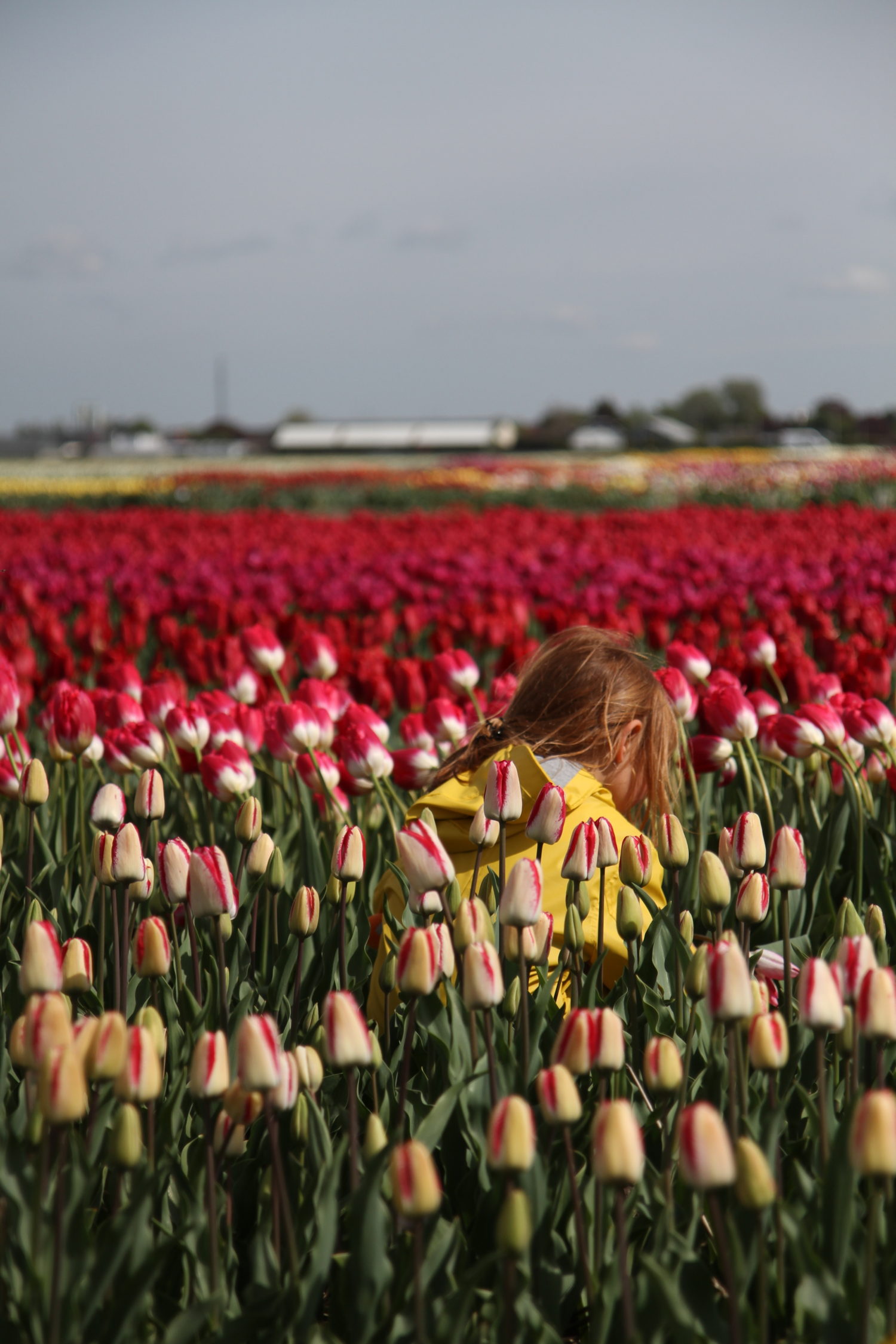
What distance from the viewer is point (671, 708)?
2756 mm

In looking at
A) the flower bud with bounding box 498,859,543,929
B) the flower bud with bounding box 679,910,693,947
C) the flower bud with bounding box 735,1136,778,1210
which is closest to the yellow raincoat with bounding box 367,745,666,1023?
the flower bud with bounding box 679,910,693,947

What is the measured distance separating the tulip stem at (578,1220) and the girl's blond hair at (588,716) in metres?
1.18

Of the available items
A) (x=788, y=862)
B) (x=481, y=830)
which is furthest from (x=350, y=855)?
(x=788, y=862)

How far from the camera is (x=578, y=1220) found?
4.74 ft

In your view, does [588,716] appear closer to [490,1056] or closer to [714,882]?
[714,882]

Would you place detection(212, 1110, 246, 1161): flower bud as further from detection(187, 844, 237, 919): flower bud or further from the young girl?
the young girl

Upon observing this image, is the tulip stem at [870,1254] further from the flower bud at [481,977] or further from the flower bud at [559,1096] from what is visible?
the flower bud at [481,977]

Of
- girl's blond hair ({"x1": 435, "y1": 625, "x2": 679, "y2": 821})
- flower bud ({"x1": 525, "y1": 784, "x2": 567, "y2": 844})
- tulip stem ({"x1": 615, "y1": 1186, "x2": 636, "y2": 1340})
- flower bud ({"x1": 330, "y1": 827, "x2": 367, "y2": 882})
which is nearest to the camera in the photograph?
tulip stem ({"x1": 615, "y1": 1186, "x2": 636, "y2": 1340})

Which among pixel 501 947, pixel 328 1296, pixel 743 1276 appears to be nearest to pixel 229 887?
pixel 501 947

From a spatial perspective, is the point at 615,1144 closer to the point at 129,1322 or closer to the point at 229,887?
the point at 129,1322

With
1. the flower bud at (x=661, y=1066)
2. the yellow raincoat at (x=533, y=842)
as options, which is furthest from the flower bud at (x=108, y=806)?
the flower bud at (x=661, y=1066)

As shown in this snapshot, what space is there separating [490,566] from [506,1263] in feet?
20.6

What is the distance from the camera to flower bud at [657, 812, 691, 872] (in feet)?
6.72

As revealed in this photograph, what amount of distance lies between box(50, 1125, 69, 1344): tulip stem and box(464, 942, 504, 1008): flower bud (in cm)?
47
